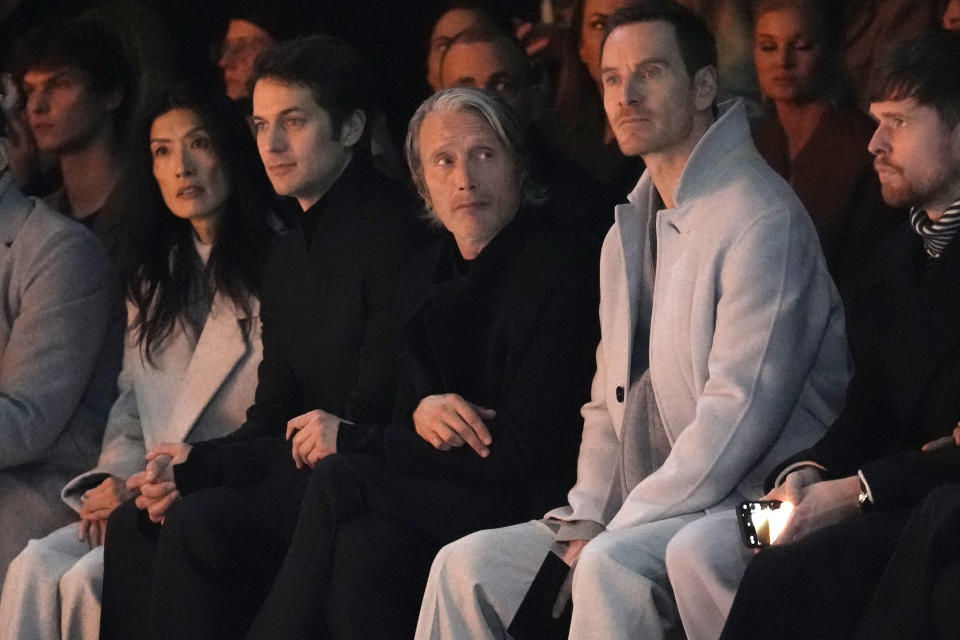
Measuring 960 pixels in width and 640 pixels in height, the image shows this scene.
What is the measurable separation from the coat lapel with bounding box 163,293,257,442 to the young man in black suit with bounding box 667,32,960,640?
1776mm

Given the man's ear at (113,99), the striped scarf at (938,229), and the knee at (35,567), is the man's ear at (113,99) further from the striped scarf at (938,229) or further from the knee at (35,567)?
the striped scarf at (938,229)

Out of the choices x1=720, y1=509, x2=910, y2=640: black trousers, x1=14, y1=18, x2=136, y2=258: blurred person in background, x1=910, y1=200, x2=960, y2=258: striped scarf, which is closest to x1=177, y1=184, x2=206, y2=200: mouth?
x1=14, y1=18, x2=136, y2=258: blurred person in background

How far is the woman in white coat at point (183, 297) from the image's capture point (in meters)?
4.91

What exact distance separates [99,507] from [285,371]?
23.0 inches

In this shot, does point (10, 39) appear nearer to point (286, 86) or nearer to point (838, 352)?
point (286, 86)

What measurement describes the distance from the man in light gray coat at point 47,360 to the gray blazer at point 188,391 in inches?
5.1

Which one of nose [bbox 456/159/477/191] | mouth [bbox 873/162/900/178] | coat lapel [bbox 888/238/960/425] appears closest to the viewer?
coat lapel [bbox 888/238/960/425]

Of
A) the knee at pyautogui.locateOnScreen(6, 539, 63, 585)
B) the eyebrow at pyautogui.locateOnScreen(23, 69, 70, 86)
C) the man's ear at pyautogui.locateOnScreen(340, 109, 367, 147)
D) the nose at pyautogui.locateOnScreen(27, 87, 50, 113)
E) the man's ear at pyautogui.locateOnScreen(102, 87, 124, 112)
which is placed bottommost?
the knee at pyautogui.locateOnScreen(6, 539, 63, 585)

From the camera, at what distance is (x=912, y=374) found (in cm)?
341

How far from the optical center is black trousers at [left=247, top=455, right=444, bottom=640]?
12.6 ft

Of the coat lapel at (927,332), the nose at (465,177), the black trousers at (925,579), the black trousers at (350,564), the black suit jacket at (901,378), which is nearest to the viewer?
the black trousers at (925,579)

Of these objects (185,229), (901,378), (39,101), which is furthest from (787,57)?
(39,101)

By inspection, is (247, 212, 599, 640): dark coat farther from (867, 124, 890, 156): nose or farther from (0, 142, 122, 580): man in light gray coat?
(0, 142, 122, 580): man in light gray coat

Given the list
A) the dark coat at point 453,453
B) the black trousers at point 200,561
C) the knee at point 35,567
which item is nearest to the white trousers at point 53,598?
the knee at point 35,567
